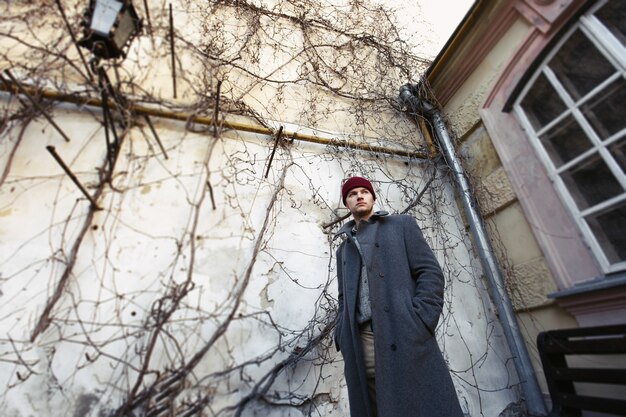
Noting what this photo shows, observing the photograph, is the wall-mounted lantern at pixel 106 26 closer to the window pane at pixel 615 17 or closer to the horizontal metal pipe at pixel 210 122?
the horizontal metal pipe at pixel 210 122

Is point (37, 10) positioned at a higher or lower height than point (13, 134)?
higher

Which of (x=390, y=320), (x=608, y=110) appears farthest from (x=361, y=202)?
(x=608, y=110)

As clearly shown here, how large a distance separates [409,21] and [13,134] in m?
5.03

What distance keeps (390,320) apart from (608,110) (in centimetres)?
227

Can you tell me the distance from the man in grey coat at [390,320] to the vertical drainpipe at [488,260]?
1441 millimetres

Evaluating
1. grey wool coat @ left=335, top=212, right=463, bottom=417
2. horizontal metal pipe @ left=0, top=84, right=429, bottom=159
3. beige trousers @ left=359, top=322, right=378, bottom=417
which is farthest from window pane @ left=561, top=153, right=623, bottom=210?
beige trousers @ left=359, top=322, right=378, bottom=417

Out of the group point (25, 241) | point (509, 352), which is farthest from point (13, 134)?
point (509, 352)

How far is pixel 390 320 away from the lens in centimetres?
161

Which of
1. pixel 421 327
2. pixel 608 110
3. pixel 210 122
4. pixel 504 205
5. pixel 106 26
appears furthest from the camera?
pixel 504 205

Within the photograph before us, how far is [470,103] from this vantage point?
129 inches

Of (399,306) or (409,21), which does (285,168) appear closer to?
(399,306)

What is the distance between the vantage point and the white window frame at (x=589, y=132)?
209 cm

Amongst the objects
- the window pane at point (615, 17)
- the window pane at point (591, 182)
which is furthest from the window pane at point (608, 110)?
the window pane at point (615, 17)

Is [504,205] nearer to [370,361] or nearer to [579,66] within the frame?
[579,66]
